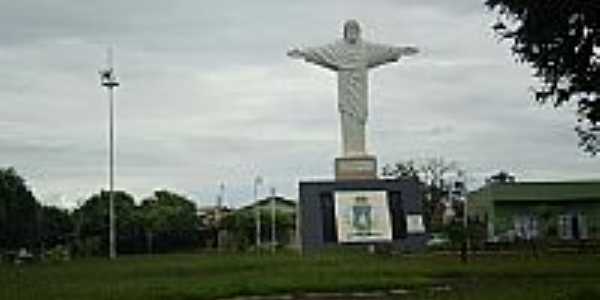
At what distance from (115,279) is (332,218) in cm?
4695

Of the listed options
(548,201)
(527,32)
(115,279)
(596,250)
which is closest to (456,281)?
(115,279)

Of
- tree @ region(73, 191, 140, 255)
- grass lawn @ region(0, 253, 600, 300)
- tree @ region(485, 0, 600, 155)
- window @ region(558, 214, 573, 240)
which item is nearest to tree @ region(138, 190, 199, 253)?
tree @ region(73, 191, 140, 255)

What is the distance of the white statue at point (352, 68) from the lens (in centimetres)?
9425

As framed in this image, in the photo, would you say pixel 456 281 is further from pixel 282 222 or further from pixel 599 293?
pixel 282 222

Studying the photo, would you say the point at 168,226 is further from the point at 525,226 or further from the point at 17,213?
the point at 525,226

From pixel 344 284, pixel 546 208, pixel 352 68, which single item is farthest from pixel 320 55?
pixel 344 284

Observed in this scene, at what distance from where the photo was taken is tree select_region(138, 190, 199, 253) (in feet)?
391

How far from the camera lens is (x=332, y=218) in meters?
90.4

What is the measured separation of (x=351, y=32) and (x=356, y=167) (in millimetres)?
11062

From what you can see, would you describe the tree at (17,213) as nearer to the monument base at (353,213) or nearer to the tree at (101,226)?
the tree at (101,226)

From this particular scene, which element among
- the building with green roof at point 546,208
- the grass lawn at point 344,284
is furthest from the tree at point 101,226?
the grass lawn at point 344,284

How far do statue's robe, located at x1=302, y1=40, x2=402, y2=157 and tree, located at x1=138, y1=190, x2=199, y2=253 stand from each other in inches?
1083

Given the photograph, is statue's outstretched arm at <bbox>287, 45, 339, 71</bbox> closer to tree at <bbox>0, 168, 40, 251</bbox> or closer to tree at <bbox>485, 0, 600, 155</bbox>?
tree at <bbox>0, 168, 40, 251</bbox>

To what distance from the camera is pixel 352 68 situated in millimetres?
94750
